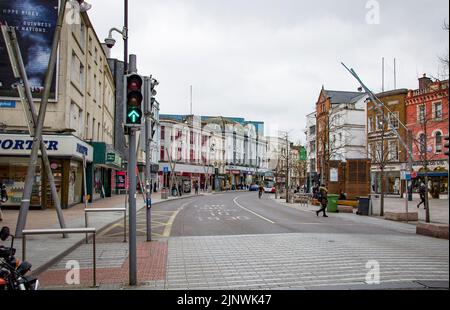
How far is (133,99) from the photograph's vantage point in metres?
7.38

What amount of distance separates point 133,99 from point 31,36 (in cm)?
1935

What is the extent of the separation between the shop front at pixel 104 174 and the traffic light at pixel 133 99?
71.1 feet

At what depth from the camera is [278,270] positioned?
853 centimetres

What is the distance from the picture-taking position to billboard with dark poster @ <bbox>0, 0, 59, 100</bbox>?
2342cm

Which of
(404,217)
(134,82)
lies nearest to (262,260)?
(134,82)

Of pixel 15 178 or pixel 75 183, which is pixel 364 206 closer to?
pixel 75 183

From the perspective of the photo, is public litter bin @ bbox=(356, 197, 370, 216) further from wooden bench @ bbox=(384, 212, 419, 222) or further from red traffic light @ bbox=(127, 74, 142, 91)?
red traffic light @ bbox=(127, 74, 142, 91)

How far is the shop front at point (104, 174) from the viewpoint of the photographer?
3200 centimetres

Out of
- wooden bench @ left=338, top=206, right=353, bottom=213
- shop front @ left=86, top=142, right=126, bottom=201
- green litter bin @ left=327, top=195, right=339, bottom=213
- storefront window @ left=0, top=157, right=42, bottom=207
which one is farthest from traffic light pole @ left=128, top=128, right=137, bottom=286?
shop front @ left=86, top=142, right=126, bottom=201

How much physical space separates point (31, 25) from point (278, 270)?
2127 cm

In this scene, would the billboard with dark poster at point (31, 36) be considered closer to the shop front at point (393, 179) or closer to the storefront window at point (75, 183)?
the storefront window at point (75, 183)

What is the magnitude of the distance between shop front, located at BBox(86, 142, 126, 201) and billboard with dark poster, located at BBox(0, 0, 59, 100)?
8.32 meters

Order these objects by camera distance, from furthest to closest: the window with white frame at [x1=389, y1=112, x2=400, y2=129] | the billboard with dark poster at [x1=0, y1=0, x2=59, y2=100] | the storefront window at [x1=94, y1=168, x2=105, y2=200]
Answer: the storefront window at [x1=94, y1=168, x2=105, y2=200] → the billboard with dark poster at [x1=0, y1=0, x2=59, y2=100] → the window with white frame at [x1=389, y1=112, x2=400, y2=129]
